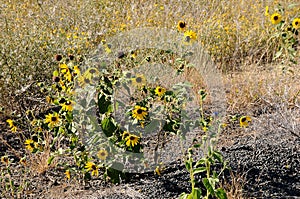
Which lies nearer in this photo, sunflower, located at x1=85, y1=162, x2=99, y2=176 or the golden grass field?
sunflower, located at x1=85, y1=162, x2=99, y2=176

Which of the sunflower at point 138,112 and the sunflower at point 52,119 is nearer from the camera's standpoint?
the sunflower at point 138,112

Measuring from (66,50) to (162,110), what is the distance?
196 cm

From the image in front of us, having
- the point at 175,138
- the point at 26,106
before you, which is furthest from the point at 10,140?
the point at 175,138


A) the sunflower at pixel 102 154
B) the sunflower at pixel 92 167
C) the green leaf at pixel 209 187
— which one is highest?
the green leaf at pixel 209 187

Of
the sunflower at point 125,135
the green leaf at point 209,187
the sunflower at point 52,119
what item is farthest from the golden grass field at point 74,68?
the green leaf at point 209,187

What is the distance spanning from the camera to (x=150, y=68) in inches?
177

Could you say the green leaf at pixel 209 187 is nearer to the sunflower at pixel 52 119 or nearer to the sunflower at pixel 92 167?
the sunflower at pixel 92 167

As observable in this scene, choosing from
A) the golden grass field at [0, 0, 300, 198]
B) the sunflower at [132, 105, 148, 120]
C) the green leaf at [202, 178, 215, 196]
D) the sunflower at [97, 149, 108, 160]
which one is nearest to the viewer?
the green leaf at [202, 178, 215, 196]

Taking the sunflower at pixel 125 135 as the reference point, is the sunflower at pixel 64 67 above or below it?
above

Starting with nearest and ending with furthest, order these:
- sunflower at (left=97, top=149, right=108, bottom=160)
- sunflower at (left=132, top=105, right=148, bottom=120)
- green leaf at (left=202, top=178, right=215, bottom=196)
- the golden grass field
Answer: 1. green leaf at (left=202, top=178, right=215, bottom=196)
2. sunflower at (left=132, top=105, right=148, bottom=120)
3. sunflower at (left=97, top=149, right=108, bottom=160)
4. the golden grass field

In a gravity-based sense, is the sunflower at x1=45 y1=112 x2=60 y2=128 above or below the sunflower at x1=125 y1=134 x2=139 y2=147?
above

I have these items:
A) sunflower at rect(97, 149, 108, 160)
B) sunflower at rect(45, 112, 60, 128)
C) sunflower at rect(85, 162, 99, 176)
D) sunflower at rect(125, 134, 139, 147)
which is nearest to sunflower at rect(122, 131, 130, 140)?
sunflower at rect(125, 134, 139, 147)

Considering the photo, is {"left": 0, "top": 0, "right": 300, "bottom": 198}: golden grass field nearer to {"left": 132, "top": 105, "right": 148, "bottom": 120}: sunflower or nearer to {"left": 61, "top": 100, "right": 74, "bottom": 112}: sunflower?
{"left": 61, "top": 100, "right": 74, "bottom": 112}: sunflower

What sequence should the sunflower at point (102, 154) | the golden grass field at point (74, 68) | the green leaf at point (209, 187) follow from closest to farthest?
the green leaf at point (209, 187) < the sunflower at point (102, 154) < the golden grass field at point (74, 68)
